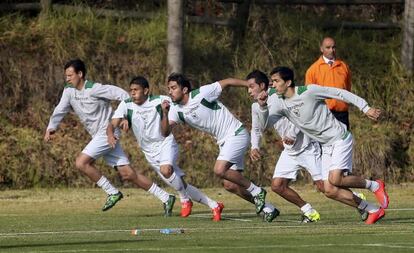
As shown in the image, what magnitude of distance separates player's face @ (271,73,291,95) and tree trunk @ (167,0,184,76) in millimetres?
9856

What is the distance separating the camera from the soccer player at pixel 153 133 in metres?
21.3

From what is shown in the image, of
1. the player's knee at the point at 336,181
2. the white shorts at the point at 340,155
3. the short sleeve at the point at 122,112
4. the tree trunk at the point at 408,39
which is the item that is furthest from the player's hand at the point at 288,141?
the tree trunk at the point at 408,39

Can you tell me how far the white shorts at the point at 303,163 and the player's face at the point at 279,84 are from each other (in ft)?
4.15

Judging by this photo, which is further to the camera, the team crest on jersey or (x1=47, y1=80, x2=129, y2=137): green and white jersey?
(x1=47, y1=80, x2=129, y2=137): green and white jersey

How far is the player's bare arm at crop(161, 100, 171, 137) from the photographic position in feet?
67.3

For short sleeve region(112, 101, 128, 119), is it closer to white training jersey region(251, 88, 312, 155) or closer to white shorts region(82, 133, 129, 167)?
white shorts region(82, 133, 129, 167)

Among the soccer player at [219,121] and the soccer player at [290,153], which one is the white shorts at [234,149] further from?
the soccer player at [290,153]

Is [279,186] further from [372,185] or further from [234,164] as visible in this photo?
[372,185]

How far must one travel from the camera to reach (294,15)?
32781 millimetres

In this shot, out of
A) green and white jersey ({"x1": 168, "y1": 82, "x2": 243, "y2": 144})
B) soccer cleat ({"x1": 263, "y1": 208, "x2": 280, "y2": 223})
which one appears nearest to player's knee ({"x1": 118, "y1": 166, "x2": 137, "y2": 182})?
green and white jersey ({"x1": 168, "y1": 82, "x2": 243, "y2": 144})

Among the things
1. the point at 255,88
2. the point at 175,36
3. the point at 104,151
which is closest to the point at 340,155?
the point at 255,88

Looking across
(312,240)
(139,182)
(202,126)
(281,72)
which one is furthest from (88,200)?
(312,240)

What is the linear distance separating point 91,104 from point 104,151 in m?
0.76

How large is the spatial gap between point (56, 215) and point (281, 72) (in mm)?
4598
